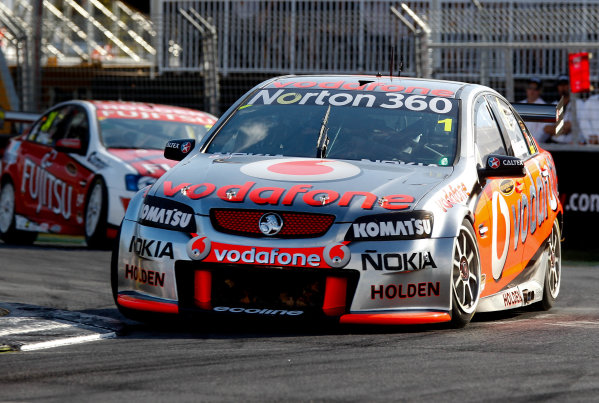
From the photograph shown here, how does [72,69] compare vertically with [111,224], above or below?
above

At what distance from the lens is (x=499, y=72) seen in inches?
578

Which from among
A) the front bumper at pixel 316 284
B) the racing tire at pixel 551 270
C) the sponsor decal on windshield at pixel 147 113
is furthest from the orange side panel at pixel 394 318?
the sponsor decal on windshield at pixel 147 113

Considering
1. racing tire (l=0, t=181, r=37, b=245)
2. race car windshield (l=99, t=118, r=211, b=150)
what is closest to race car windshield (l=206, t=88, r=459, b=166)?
race car windshield (l=99, t=118, r=211, b=150)

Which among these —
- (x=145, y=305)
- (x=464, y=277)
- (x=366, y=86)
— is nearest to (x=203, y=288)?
(x=145, y=305)

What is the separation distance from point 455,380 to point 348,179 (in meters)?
1.76

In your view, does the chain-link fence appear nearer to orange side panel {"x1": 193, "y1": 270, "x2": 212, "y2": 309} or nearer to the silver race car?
the silver race car

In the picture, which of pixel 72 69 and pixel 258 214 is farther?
pixel 72 69

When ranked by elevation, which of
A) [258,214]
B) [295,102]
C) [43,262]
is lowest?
[43,262]

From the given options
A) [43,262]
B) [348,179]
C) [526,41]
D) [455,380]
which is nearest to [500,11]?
[526,41]

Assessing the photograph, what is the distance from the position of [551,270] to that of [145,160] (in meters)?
5.19

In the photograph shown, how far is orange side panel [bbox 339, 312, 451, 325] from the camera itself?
616cm

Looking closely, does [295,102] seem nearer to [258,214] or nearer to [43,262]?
[258,214]

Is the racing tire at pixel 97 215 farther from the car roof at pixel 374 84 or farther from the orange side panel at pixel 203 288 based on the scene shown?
the orange side panel at pixel 203 288

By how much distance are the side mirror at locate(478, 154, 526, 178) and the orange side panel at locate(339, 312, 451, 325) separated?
3.47ft
